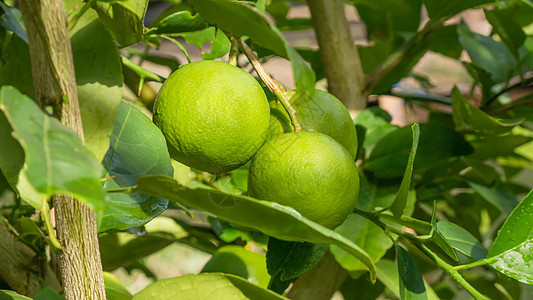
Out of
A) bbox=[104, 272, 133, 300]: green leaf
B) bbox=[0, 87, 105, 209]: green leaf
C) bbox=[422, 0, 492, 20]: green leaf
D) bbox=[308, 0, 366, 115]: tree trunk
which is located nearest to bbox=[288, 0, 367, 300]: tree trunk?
bbox=[308, 0, 366, 115]: tree trunk

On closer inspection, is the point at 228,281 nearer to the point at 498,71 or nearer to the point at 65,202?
the point at 65,202

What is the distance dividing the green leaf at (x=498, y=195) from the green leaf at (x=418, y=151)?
0.07 metres

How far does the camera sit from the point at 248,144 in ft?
1.13

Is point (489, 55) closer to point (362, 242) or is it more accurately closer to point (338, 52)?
point (338, 52)

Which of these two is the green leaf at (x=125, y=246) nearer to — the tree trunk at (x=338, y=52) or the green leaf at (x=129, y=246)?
the green leaf at (x=129, y=246)

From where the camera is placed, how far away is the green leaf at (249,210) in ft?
0.83

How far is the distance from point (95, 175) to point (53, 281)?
1.01 ft

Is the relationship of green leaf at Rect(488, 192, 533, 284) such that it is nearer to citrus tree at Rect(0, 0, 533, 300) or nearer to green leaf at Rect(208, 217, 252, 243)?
citrus tree at Rect(0, 0, 533, 300)

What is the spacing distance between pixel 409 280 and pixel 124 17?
28cm

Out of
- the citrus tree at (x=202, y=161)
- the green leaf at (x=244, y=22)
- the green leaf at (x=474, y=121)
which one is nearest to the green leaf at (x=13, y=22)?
the citrus tree at (x=202, y=161)

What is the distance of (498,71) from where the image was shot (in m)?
0.65

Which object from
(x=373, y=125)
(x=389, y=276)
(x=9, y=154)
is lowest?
(x=389, y=276)

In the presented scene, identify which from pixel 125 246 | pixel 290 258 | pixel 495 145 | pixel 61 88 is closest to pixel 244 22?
pixel 61 88

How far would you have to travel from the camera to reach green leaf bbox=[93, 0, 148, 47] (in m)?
0.29
